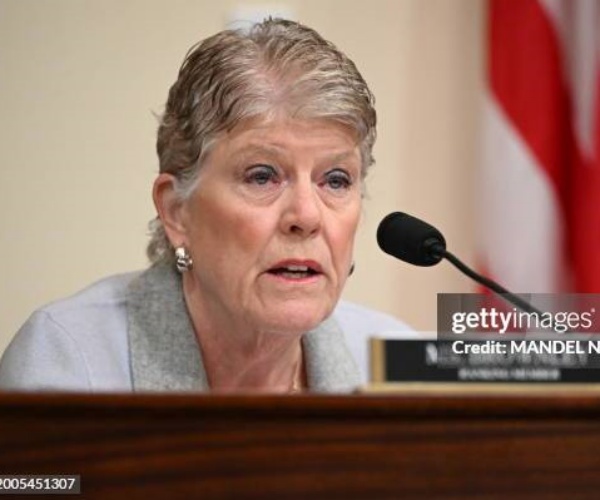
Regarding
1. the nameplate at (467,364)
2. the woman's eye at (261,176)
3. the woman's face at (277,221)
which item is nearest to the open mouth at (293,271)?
the woman's face at (277,221)

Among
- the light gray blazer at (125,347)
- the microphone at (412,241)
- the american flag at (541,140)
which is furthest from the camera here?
the american flag at (541,140)

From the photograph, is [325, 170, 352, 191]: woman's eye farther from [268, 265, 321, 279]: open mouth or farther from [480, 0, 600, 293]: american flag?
[480, 0, 600, 293]: american flag

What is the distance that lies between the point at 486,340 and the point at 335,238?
2.53 feet

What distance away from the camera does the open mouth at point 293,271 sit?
6.48 feet

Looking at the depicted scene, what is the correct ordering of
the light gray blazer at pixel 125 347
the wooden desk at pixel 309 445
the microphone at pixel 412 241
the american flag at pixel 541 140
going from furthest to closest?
the american flag at pixel 541 140
the light gray blazer at pixel 125 347
the microphone at pixel 412 241
the wooden desk at pixel 309 445

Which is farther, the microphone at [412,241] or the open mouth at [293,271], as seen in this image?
the open mouth at [293,271]

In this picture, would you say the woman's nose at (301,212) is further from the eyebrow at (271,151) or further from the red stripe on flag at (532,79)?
the red stripe on flag at (532,79)

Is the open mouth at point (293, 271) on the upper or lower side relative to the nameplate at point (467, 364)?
upper

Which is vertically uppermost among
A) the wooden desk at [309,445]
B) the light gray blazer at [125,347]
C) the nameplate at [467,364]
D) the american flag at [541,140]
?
the american flag at [541,140]

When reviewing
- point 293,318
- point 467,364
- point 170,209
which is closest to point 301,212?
point 293,318

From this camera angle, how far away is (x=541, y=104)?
2.96 meters

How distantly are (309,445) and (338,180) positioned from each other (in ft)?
3.20

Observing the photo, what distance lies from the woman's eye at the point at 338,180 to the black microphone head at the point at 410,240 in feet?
0.62

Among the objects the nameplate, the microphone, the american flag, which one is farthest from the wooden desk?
the american flag
